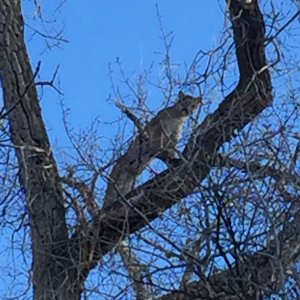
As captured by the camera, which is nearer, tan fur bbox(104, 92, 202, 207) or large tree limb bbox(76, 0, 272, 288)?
large tree limb bbox(76, 0, 272, 288)

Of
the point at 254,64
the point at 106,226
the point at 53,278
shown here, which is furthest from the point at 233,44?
the point at 53,278

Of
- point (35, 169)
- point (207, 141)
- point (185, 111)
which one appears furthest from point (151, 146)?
point (35, 169)

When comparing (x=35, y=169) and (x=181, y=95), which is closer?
(x=181, y=95)

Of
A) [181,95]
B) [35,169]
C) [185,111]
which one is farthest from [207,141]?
[35,169]

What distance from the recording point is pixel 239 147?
6867 millimetres

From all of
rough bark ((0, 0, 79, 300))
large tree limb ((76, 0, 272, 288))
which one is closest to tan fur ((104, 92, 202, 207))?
large tree limb ((76, 0, 272, 288))

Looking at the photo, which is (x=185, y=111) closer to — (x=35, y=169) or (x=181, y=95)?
(x=181, y=95)

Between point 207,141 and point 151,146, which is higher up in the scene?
point 151,146

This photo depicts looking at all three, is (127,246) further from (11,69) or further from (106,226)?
(11,69)

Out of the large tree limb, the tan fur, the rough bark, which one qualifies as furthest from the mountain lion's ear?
the rough bark

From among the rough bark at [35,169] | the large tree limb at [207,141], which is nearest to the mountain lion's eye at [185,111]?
the large tree limb at [207,141]

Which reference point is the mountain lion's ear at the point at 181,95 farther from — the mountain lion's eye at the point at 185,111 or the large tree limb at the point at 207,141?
the large tree limb at the point at 207,141

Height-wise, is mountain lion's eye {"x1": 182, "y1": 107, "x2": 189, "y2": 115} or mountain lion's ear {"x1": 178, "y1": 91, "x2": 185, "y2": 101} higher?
mountain lion's ear {"x1": 178, "y1": 91, "x2": 185, "y2": 101}

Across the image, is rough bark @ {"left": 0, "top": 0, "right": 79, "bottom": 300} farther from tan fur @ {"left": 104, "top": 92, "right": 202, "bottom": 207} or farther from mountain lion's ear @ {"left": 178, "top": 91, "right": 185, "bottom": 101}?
mountain lion's ear @ {"left": 178, "top": 91, "right": 185, "bottom": 101}
